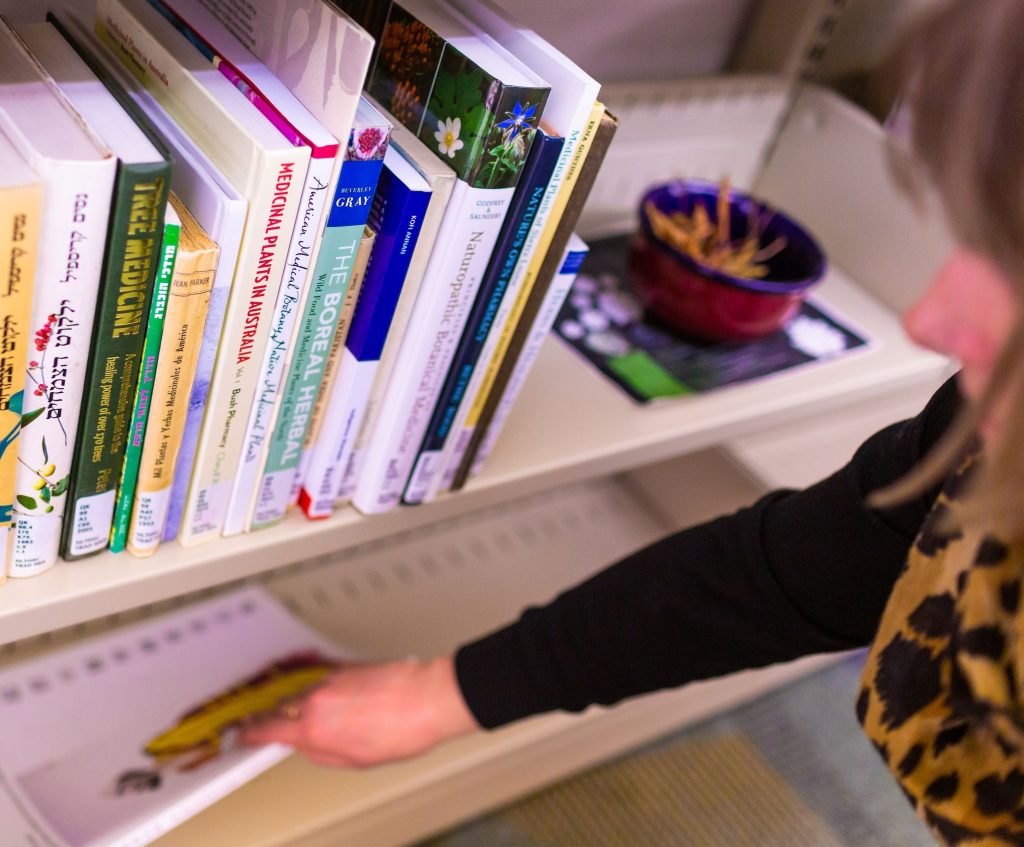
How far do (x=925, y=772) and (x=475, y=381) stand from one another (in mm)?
393

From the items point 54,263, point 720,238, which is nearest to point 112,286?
point 54,263

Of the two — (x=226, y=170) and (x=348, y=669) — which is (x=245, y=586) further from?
(x=226, y=170)

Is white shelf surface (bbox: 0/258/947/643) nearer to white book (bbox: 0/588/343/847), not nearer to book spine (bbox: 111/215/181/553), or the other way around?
book spine (bbox: 111/215/181/553)

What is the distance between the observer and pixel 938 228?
1.11 metres

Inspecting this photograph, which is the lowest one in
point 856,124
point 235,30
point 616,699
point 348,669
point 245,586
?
point 245,586

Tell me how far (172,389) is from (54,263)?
0.11 m

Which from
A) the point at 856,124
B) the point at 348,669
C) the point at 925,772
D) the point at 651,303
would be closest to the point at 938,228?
the point at 856,124

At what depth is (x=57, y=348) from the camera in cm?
52

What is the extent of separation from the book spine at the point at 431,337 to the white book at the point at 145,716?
0.28m

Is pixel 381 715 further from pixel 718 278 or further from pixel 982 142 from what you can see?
pixel 982 142

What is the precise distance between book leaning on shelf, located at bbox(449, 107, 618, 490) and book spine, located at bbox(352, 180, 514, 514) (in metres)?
0.05

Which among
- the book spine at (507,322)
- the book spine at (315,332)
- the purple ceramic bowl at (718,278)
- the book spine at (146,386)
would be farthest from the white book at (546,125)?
the purple ceramic bowl at (718,278)

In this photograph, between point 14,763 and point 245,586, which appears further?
point 245,586

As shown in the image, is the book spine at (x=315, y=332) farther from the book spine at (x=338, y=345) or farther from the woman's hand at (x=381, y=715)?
the woman's hand at (x=381, y=715)
